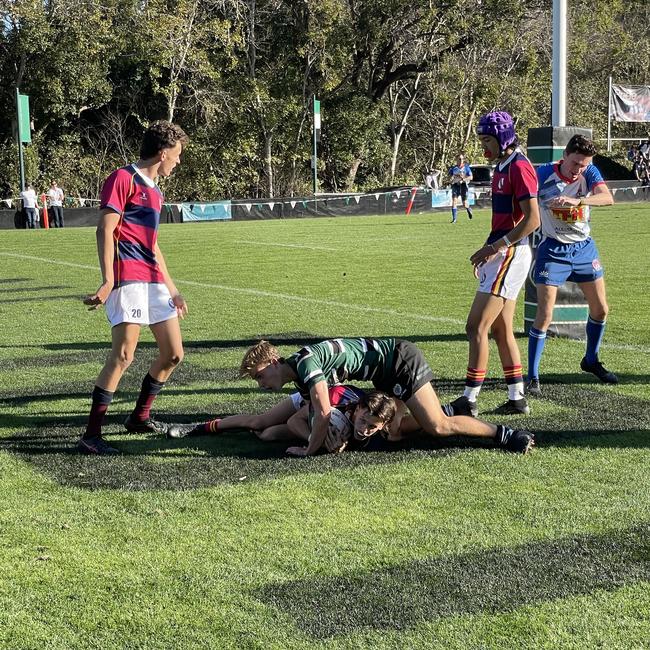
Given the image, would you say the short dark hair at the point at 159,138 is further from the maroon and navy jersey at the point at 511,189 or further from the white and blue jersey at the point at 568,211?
the white and blue jersey at the point at 568,211

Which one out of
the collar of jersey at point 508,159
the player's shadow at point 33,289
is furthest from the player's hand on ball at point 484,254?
the player's shadow at point 33,289

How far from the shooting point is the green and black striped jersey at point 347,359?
564cm

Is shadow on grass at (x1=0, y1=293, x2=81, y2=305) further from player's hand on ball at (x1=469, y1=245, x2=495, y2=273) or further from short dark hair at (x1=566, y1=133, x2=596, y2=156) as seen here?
player's hand on ball at (x1=469, y1=245, x2=495, y2=273)

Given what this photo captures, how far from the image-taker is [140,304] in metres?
6.10

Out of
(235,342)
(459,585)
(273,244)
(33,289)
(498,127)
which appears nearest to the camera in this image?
(459,585)

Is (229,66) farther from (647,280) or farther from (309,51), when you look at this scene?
(647,280)

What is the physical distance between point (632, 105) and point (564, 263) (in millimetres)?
37105

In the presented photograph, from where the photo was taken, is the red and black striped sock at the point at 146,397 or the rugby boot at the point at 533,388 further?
the rugby boot at the point at 533,388

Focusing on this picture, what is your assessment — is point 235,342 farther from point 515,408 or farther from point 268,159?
point 268,159

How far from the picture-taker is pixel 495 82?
5088 cm

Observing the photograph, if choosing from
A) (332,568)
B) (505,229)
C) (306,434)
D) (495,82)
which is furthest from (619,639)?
(495,82)

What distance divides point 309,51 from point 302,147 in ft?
14.7

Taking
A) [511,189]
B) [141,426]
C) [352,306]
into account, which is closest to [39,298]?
[352,306]

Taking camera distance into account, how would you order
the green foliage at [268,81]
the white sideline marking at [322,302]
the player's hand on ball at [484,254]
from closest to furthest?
1. the player's hand on ball at [484,254]
2. the white sideline marking at [322,302]
3. the green foliage at [268,81]
